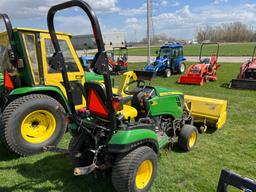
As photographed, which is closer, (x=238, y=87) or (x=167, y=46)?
(x=238, y=87)

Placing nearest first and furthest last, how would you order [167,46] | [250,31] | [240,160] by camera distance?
[240,160]
[167,46]
[250,31]

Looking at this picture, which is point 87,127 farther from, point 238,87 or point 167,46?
point 167,46

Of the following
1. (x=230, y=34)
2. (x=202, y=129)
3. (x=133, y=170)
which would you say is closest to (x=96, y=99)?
(x=133, y=170)

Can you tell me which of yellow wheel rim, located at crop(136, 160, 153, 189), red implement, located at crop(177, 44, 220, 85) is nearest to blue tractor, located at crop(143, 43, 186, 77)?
red implement, located at crop(177, 44, 220, 85)

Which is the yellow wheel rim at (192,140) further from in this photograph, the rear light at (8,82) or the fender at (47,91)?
the rear light at (8,82)

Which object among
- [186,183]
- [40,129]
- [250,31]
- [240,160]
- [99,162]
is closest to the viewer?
[99,162]

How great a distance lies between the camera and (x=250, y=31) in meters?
73.7

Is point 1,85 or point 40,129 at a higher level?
point 1,85

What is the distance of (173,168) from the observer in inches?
149

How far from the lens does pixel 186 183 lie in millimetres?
3426

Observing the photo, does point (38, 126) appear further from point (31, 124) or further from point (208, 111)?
point (208, 111)

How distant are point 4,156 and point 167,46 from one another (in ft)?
36.4

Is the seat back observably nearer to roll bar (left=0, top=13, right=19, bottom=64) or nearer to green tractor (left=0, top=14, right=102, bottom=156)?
green tractor (left=0, top=14, right=102, bottom=156)

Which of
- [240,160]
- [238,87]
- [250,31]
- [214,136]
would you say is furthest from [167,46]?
[250,31]
